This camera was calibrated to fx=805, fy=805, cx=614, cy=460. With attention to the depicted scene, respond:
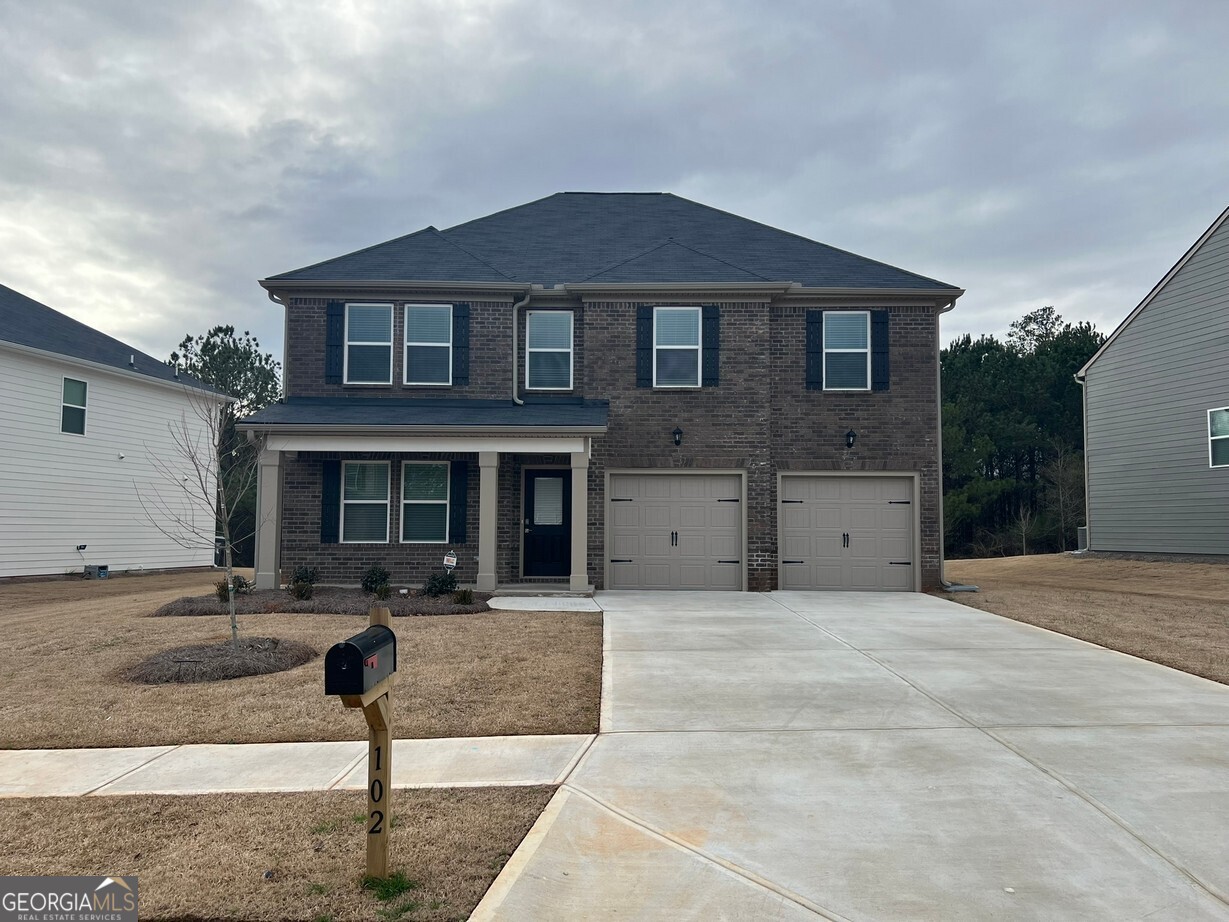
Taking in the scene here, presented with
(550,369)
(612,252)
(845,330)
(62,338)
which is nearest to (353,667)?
(550,369)

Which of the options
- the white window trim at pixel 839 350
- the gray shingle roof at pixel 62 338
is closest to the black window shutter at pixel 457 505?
the white window trim at pixel 839 350

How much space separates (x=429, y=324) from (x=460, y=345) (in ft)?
2.45

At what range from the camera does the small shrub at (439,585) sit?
13.4 m

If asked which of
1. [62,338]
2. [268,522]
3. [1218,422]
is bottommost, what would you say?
[268,522]

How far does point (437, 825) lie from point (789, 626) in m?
7.35

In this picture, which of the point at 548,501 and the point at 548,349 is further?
the point at 548,349

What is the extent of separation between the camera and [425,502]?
1488 centimetres

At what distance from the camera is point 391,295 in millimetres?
15391

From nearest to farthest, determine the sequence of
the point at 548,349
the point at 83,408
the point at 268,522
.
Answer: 1. the point at 268,522
2. the point at 548,349
3. the point at 83,408

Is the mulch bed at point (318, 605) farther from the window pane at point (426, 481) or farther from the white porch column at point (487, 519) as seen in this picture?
the window pane at point (426, 481)

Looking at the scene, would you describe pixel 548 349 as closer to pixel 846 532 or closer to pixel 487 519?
pixel 487 519

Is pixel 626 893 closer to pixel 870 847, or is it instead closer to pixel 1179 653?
pixel 870 847

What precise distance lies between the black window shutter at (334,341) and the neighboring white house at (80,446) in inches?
141

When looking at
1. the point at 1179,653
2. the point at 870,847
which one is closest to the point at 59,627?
the point at 870,847
